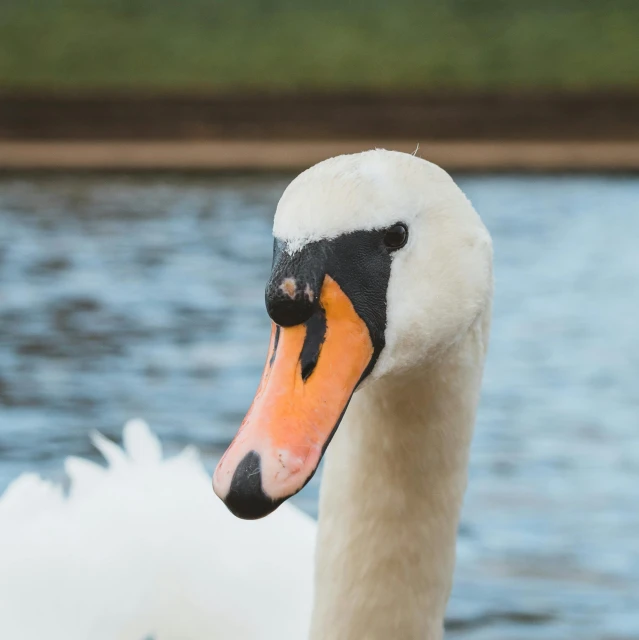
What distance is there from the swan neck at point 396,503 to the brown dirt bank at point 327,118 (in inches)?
330

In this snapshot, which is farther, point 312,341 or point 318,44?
point 318,44

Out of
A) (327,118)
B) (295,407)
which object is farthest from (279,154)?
(295,407)

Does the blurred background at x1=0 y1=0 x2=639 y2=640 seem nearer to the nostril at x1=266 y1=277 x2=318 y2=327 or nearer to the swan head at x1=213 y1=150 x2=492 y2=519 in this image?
the swan head at x1=213 y1=150 x2=492 y2=519

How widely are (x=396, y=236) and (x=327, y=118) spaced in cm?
887

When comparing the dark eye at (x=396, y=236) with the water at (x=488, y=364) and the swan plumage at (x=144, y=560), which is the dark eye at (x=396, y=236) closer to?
the swan plumage at (x=144, y=560)

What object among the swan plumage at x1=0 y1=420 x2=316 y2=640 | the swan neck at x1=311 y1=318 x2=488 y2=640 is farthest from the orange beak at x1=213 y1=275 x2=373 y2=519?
the swan plumage at x1=0 y1=420 x2=316 y2=640

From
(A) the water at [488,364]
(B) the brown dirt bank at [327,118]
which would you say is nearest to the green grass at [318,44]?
(B) the brown dirt bank at [327,118]

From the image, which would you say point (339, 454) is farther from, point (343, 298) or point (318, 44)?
point (318, 44)

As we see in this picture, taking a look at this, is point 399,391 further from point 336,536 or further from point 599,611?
point 599,611

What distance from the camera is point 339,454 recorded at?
4.94ft

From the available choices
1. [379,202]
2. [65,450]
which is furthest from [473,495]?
[379,202]

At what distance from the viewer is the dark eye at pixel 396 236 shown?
4.17ft

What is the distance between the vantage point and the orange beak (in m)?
1.10

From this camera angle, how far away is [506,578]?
2834 millimetres
